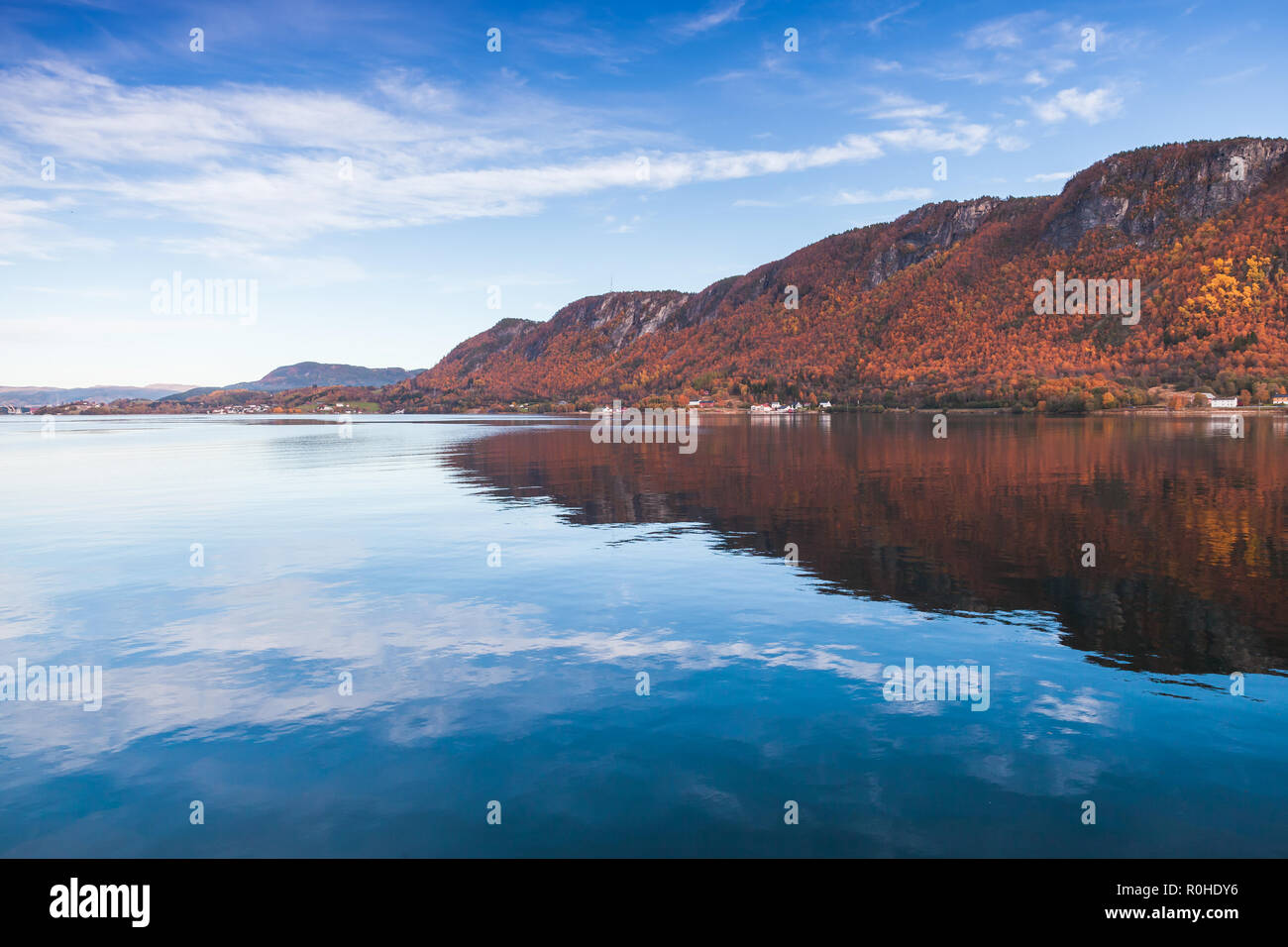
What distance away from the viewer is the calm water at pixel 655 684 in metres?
10.7

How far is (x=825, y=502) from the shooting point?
141 ft

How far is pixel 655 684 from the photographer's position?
16312mm

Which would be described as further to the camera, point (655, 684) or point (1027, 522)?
point (1027, 522)

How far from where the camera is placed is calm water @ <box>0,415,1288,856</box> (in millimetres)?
10703

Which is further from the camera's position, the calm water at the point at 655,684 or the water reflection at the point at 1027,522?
the water reflection at the point at 1027,522

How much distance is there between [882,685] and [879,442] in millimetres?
85640

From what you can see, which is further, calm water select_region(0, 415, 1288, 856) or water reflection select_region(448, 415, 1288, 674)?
water reflection select_region(448, 415, 1288, 674)

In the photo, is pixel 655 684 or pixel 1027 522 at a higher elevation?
pixel 1027 522
